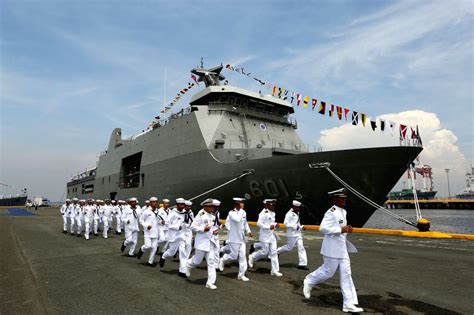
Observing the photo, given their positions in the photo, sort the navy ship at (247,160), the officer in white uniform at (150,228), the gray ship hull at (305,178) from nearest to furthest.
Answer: the officer in white uniform at (150,228), the gray ship hull at (305,178), the navy ship at (247,160)

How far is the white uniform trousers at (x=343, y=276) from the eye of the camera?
432cm

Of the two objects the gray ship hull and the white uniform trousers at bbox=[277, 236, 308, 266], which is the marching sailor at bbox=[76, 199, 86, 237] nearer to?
the gray ship hull

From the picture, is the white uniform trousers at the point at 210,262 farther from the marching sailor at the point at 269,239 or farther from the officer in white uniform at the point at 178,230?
the marching sailor at the point at 269,239

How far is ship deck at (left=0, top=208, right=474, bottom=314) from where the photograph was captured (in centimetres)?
448

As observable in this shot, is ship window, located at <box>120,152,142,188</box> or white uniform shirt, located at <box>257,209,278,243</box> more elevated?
ship window, located at <box>120,152,142,188</box>

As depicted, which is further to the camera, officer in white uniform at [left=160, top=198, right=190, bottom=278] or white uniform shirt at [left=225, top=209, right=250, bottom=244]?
officer in white uniform at [left=160, top=198, right=190, bottom=278]

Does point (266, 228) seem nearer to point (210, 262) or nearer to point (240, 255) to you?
point (240, 255)

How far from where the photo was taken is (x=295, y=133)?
2319 cm

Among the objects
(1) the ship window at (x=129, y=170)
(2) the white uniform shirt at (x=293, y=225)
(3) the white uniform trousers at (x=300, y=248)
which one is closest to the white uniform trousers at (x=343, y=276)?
(3) the white uniform trousers at (x=300, y=248)

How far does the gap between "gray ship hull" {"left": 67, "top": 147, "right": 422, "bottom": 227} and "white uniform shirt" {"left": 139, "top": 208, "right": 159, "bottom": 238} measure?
7584 mm

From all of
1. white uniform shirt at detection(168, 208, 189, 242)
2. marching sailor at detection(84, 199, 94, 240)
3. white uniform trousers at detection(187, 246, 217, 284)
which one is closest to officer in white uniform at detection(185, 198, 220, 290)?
white uniform trousers at detection(187, 246, 217, 284)

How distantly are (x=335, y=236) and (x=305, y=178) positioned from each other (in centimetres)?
942

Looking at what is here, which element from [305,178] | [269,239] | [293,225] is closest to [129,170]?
[305,178]

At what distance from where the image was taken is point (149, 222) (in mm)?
8219
